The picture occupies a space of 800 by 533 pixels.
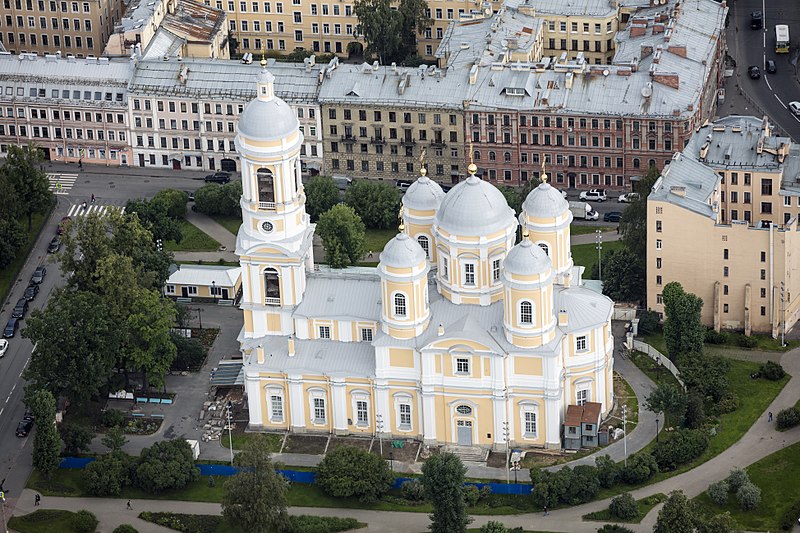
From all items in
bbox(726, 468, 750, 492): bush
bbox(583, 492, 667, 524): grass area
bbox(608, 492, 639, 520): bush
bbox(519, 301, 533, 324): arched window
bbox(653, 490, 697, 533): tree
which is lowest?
bbox(583, 492, 667, 524): grass area

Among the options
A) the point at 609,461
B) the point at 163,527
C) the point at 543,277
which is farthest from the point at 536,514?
the point at 163,527

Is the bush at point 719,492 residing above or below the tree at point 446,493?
below

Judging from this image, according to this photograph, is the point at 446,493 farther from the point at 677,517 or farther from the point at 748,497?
the point at 748,497

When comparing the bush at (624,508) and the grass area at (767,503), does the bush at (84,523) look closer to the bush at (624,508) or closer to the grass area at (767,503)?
the bush at (624,508)

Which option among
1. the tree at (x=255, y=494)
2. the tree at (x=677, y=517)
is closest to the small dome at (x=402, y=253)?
the tree at (x=255, y=494)

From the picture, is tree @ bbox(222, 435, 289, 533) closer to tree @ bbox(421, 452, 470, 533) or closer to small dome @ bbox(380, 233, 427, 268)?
tree @ bbox(421, 452, 470, 533)

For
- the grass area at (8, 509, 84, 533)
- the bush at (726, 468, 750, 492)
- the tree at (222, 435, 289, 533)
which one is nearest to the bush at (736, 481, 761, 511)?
the bush at (726, 468, 750, 492)

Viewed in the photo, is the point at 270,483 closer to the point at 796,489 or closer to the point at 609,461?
the point at 609,461
